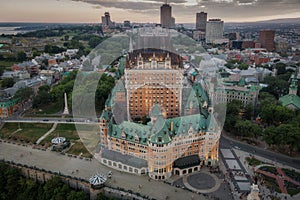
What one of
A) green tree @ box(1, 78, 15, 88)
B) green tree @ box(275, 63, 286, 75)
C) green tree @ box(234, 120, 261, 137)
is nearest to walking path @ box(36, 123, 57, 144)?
green tree @ box(1, 78, 15, 88)

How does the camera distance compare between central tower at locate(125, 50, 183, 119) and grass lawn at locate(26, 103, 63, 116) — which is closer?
central tower at locate(125, 50, 183, 119)

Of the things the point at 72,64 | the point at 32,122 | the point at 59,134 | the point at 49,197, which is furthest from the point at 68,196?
the point at 72,64

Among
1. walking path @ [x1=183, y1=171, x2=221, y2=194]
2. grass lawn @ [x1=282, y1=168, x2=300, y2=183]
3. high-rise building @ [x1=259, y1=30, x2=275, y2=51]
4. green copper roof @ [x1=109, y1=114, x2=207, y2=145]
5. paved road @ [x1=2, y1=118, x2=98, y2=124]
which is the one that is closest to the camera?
walking path @ [x1=183, y1=171, x2=221, y2=194]

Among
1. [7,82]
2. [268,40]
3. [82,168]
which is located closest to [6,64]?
[7,82]

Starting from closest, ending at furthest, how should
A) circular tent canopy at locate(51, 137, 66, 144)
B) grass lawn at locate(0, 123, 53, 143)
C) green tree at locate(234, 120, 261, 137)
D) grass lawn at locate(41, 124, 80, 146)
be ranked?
circular tent canopy at locate(51, 137, 66, 144) < green tree at locate(234, 120, 261, 137) < grass lawn at locate(41, 124, 80, 146) < grass lawn at locate(0, 123, 53, 143)

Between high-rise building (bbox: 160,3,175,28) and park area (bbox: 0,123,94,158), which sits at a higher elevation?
high-rise building (bbox: 160,3,175,28)

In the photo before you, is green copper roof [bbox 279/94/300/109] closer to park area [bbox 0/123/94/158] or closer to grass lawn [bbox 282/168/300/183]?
grass lawn [bbox 282/168/300/183]
